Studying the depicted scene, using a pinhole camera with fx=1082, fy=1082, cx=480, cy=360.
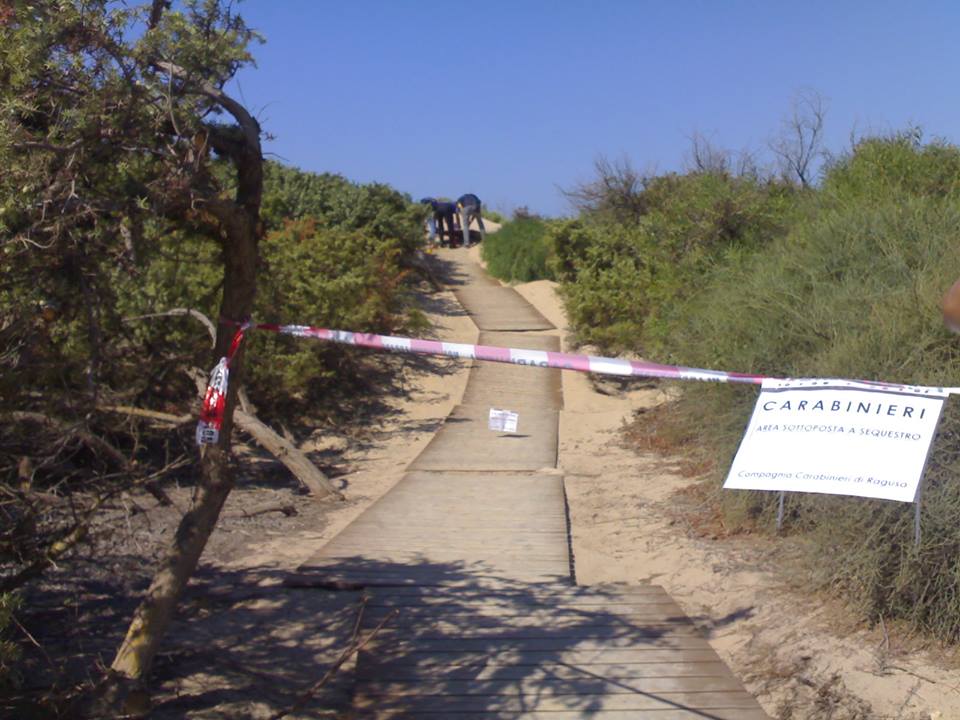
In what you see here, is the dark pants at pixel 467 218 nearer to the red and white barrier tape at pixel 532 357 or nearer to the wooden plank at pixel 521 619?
the wooden plank at pixel 521 619

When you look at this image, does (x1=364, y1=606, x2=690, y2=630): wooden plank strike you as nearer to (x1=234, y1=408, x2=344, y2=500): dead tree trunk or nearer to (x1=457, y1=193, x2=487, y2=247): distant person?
(x1=234, y1=408, x2=344, y2=500): dead tree trunk

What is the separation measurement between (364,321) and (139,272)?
13.3 m

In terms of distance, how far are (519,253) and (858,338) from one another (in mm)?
23318

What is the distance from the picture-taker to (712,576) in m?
7.89

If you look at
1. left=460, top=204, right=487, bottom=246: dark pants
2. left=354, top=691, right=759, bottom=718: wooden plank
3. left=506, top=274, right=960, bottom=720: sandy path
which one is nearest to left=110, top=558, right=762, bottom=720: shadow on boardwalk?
left=354, top=691, right=759, bottom=718: wooden plank

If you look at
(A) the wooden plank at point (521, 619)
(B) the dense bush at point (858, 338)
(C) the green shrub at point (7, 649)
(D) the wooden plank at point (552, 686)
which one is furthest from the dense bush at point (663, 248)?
(C) the green shrub at point (7, 649)

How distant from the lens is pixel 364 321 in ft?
57.8

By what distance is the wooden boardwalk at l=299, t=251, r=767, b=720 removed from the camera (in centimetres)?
554

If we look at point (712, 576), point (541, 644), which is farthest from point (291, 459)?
point (541, 644)

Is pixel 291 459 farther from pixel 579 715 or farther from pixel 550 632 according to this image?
pixel 579 715

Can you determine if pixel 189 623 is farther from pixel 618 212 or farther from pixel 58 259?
pixel 618 212

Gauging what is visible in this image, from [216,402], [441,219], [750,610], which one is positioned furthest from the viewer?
[441,219]

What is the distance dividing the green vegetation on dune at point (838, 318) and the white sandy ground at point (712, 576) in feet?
1.11

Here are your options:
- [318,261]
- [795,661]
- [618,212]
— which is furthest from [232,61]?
[618,212]
